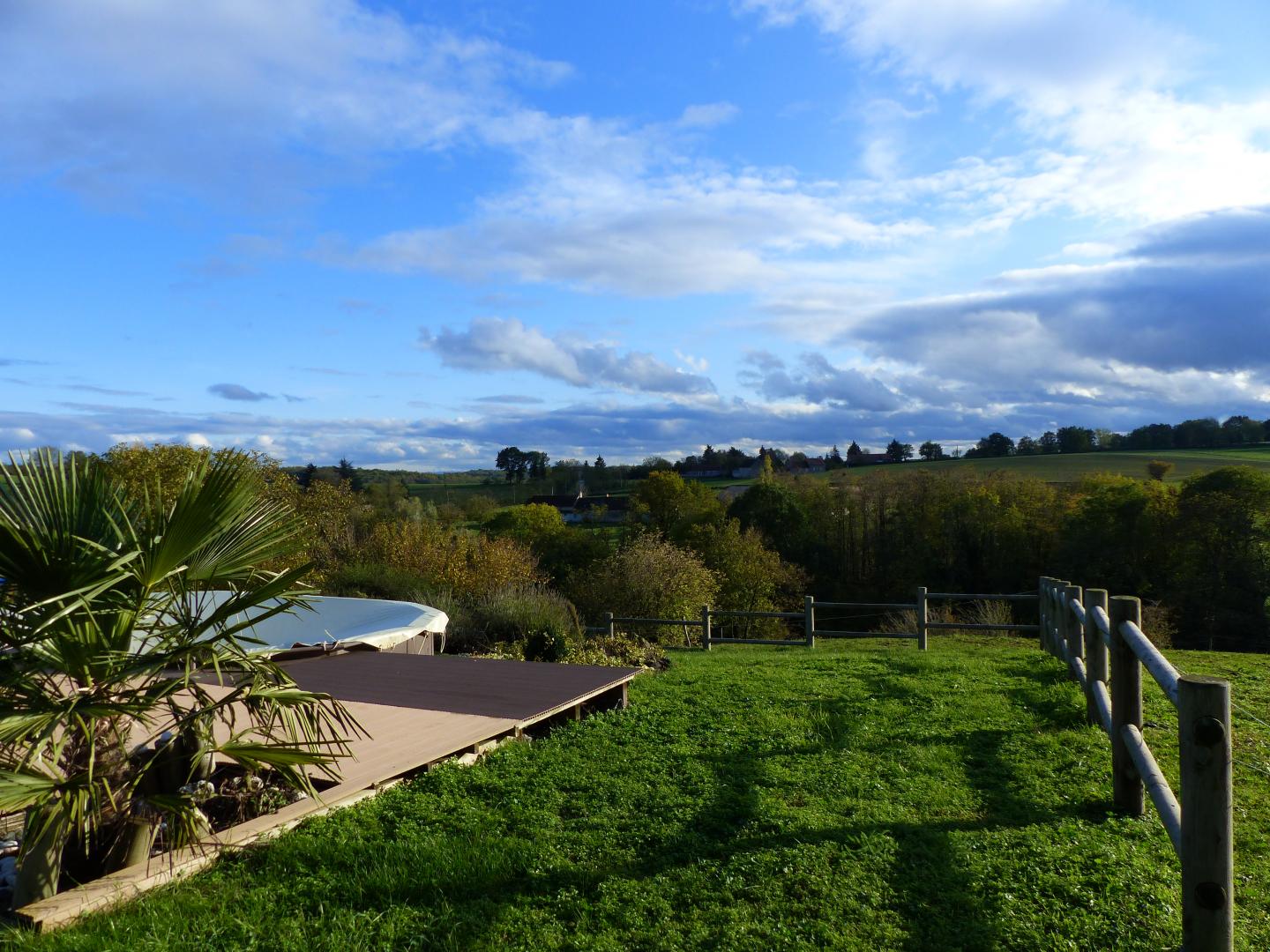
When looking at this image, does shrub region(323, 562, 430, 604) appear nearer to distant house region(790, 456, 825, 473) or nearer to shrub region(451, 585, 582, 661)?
shrub region(451, 585, 582, 661)

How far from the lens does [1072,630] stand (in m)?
7.04

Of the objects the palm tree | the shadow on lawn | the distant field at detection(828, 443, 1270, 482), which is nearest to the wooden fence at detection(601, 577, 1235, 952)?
the shadow on lawn

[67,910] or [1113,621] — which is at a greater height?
[1113,621]

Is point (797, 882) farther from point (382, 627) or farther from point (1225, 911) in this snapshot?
point (382, 627)

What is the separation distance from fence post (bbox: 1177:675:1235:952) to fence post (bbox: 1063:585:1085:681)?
4471 millimetres

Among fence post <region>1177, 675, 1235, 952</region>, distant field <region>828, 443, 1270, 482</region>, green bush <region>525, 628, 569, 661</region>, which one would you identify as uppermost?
distant field <region>828, 443, 1270, 482</region>

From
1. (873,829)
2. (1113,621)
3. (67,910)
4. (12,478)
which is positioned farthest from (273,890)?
(1113,621)

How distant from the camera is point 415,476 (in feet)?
201

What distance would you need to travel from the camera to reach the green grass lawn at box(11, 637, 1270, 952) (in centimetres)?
289

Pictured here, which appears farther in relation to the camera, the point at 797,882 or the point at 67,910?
the point at 797,882

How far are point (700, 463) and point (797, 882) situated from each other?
61833 mm

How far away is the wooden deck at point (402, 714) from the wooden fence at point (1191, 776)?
328 cm

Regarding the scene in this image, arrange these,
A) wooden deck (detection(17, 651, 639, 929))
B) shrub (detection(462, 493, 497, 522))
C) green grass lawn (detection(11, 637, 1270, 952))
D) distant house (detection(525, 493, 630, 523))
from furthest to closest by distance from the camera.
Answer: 1. distant house (detection(525, 493, 630, 523))
2. shrub (detection(462, 493, 497, 522))
3. wooden deck (detection(17, 651, 639, 929))
4. green grass lawn (detection(11, 637, 1270, 952))

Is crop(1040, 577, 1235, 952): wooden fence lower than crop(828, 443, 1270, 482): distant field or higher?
lower
